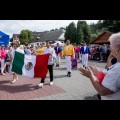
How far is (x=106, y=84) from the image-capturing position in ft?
7.34

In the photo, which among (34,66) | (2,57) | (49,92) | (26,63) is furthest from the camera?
(2,57)

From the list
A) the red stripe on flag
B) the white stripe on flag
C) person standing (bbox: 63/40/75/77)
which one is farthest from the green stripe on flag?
person standing (bbox: 63/40/75/77)

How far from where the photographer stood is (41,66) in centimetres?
847

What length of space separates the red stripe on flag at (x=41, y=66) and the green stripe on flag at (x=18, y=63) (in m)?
0.68

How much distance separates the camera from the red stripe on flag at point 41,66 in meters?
8.43

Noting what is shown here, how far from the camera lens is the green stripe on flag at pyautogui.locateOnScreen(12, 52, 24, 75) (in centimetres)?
865

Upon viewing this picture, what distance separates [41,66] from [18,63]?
105cm

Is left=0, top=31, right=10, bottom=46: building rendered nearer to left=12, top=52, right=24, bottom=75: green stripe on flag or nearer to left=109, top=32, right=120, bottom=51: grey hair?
left=12, top=52, right=24, bottom=75: green stripe on flag

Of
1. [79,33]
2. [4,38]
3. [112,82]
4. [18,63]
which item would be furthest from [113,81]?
[79,33]

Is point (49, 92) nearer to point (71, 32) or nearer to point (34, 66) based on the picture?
point (34, 66)
